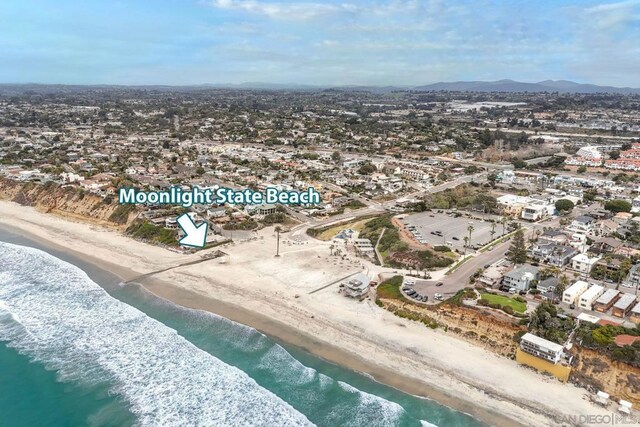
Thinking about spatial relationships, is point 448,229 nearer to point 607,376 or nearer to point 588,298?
point 588,298

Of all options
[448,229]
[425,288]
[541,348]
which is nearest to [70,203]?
[448,229]

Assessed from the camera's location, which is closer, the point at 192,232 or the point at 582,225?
the point at 582,225

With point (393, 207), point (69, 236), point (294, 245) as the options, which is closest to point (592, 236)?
point (393, 207)

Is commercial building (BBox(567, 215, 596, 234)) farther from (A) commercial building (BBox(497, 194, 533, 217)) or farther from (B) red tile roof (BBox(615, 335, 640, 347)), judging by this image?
(B) red tile roof (BBox(615, 335, 640, 347))

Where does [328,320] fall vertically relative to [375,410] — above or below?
above

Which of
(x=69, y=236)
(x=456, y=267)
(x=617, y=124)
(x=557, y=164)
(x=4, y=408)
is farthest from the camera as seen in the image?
(x=617, y=124)

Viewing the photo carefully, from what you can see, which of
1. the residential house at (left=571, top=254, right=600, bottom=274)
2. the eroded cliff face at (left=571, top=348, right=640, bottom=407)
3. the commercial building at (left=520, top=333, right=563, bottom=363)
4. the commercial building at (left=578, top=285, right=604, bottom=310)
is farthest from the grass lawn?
the residential house at (left=571, top=254, right=600, bottom=274)

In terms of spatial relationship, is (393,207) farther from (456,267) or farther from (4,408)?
(4,408)
